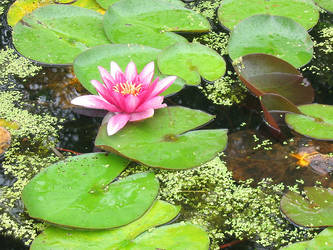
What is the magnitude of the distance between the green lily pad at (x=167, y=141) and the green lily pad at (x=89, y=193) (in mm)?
76

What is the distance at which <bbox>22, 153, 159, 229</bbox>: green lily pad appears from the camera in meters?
1.79

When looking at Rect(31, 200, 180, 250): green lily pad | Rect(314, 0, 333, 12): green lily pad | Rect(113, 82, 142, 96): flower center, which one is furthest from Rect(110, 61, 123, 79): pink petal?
Rect(314, 0, 333, 12): green lily pad

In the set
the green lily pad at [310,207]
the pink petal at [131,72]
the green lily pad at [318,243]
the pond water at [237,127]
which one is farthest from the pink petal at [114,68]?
the green lily pad at [318,243]

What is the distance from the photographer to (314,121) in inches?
89.3

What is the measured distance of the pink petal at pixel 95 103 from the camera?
7.23ft

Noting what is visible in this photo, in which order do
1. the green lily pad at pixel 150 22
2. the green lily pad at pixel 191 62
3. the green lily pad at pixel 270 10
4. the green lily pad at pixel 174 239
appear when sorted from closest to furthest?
the green lily pad at pixel 174 239
the green lily pad at pixel 191 62
the green lily pad at pixel 150 22
the green lily pad at pixel 270 10

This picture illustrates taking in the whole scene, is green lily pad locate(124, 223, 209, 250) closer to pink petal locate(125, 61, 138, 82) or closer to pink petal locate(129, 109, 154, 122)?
pink petal locate(129, 109, 154, 122)

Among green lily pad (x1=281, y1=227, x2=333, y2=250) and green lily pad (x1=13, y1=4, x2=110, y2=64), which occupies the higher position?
green lily pad (x1=13, y1=4, x2=110, y2=64)

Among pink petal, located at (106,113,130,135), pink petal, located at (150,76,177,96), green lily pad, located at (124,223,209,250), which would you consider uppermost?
pink petal, located at (150,76,177,96)

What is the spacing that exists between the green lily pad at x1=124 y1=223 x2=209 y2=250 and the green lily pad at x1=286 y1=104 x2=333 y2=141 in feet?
2.69

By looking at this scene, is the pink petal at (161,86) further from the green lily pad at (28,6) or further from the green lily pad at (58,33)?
the green lily pad at (28,6)

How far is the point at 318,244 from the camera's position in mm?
1743

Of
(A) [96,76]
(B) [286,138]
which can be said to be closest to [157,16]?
(A) [96,76]

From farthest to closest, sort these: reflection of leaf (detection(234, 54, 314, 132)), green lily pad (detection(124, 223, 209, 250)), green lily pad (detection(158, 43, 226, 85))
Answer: green lily pad (detection(158, 43, 226, 85)), reflection of leaf (detection(234, 54, 314, 132)), green lily pad (detection(124, 223, 209, 250))
